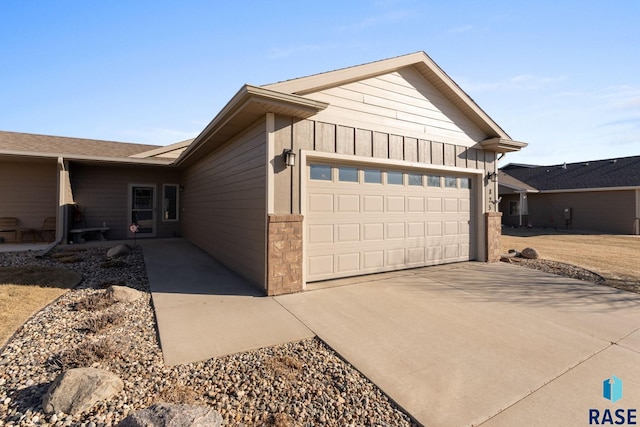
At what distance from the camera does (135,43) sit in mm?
6805

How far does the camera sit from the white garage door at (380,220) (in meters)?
5.47

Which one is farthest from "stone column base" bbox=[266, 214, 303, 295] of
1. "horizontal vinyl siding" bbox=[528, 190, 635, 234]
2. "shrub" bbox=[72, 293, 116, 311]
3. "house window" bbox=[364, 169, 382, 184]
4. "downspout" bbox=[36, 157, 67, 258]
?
"horizontal vinyl siding" bbox=[528, 190, 635, 234]

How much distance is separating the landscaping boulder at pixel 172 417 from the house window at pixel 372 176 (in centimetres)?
489

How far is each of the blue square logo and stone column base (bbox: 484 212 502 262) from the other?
554 cm

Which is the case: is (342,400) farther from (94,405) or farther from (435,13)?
(435,13)

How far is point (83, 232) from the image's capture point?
10.3m

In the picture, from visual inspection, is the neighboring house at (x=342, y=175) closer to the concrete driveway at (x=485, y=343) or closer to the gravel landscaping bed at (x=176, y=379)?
the concrete driveway at (x=485, y=343)

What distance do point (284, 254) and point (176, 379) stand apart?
2.58 m

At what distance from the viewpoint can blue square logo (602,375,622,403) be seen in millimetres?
2290

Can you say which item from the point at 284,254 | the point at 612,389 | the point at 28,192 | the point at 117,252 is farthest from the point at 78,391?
the point at 28,192

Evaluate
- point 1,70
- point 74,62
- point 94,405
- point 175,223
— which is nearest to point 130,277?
point 94,405

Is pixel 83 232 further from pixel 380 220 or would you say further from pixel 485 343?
pixel 485 343

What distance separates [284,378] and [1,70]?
39.1ft

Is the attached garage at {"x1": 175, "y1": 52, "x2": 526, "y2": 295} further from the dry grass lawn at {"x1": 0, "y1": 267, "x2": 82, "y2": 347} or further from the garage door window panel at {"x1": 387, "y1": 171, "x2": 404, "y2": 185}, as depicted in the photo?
the dry grass lawn at {"x1": 0, "y1": 267, "x2": 82, "y2": 347}
